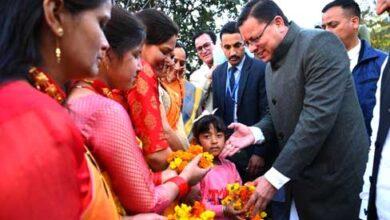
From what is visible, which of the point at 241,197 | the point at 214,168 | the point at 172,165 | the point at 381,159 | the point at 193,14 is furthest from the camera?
the point at 193,14

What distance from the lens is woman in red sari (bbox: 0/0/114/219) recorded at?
0.80 meters

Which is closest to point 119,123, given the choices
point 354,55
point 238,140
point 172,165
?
point 172,165

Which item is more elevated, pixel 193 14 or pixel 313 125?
pixel 313 125

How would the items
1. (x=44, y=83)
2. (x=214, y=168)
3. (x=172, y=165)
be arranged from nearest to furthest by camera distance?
(x=44, y=83)
(x=172, y=165)
(x=214, y=168)

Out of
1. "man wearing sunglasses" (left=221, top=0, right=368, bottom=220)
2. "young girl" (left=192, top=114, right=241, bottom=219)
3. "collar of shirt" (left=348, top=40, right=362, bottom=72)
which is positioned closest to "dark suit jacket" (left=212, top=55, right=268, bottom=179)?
"young girl" (left=192, top=114, right=241, bottom=219)

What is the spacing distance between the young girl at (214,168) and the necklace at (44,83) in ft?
8.06

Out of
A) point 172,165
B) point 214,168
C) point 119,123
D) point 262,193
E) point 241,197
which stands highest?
point 119,123

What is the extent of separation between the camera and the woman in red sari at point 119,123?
62.6 inches

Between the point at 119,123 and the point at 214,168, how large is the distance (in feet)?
7.64

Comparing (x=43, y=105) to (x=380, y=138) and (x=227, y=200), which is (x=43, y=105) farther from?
(x=227, y=200)

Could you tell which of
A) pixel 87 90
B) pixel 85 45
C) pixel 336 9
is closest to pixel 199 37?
pixel 336 9

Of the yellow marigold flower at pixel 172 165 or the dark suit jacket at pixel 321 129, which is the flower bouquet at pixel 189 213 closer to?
the yellow marigold flower at pixel 172 165

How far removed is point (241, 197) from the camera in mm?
3143

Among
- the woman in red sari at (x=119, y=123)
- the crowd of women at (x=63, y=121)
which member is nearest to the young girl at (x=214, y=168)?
the woman in red sari at (x=119, y=123)
